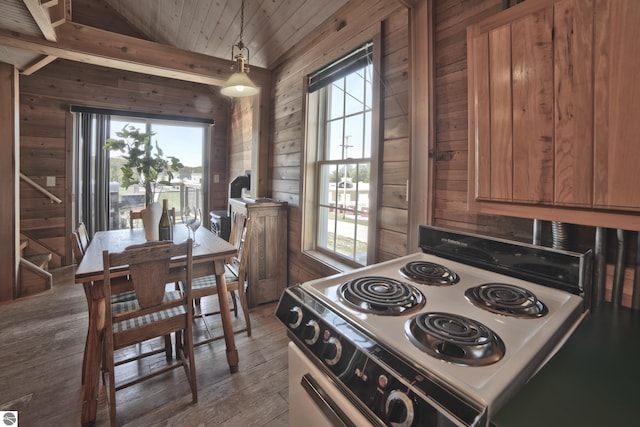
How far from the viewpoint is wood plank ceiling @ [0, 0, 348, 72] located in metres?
2.20

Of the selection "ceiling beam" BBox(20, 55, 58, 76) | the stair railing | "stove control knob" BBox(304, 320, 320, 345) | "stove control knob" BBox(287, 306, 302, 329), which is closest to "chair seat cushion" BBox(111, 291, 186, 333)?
"stove control knob" BBox(287, 306, 302, 329)

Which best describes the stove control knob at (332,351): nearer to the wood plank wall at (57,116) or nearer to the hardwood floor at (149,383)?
the hardwood floor at (149,383)

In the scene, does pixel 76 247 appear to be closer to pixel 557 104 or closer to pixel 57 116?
pixel 557 104

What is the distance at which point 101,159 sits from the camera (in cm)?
416

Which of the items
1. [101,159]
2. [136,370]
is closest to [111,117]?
[101,159]

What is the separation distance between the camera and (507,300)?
0.98 metres

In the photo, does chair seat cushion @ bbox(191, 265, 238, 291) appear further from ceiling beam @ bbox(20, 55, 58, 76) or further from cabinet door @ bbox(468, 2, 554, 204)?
ceiling beam @ bbox(20, 55, 58, 76)

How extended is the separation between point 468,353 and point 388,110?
4.99 ft

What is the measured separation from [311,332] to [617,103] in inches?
42.3

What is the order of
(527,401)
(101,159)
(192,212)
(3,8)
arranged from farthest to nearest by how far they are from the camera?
(101,159) → (192,212) → (3,8) → (527,401)

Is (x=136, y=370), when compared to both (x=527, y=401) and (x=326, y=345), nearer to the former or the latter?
(x=326, y=345)

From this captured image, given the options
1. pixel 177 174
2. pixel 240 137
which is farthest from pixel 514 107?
pixel 177 174

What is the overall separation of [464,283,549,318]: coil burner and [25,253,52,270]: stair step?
4.67 metres

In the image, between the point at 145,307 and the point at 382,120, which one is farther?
the point at 382,120
